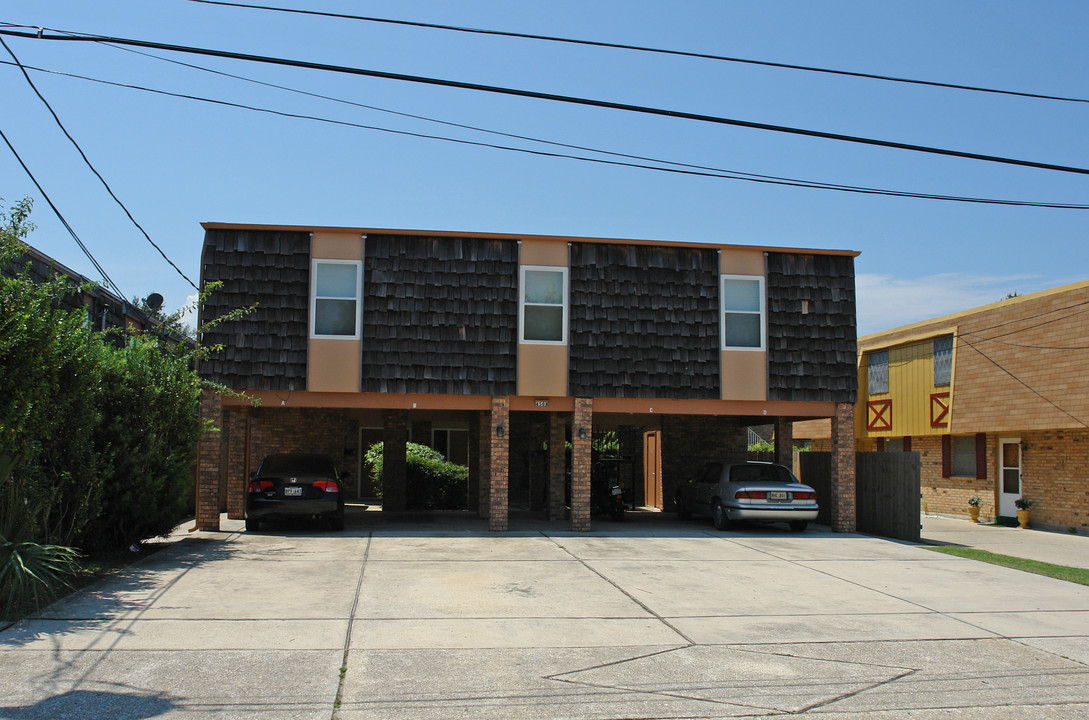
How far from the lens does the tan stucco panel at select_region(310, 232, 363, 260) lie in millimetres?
15492

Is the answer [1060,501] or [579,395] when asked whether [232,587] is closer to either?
[579,395]

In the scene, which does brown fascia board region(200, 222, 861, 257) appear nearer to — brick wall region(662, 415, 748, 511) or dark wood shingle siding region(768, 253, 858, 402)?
dark wood shingle siding region(768, 253, 858, 402)

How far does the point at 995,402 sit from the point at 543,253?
39.1 feet

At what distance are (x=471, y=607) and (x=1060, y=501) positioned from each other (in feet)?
53.7

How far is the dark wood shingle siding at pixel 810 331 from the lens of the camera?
53.4 feet

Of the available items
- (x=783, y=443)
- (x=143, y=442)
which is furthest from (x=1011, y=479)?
(x=143, y=442)

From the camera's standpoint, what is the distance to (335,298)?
15.4 metres

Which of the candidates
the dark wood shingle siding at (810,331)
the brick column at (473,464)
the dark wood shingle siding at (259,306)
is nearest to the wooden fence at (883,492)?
the dark wood shingle siding at (810,331)

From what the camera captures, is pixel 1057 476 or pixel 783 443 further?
pixel 783 443

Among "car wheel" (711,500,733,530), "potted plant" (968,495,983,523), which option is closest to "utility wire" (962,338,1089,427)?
"potted plant" (968,495,983,523)

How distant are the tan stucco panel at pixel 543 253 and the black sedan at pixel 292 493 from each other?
16.7 feet

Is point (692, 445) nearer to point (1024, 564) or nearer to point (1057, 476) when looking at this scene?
point (1057, 476)

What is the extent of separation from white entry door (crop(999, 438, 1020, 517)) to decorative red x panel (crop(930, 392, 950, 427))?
143cm

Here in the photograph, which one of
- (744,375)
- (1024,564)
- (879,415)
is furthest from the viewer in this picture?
(879,415)
